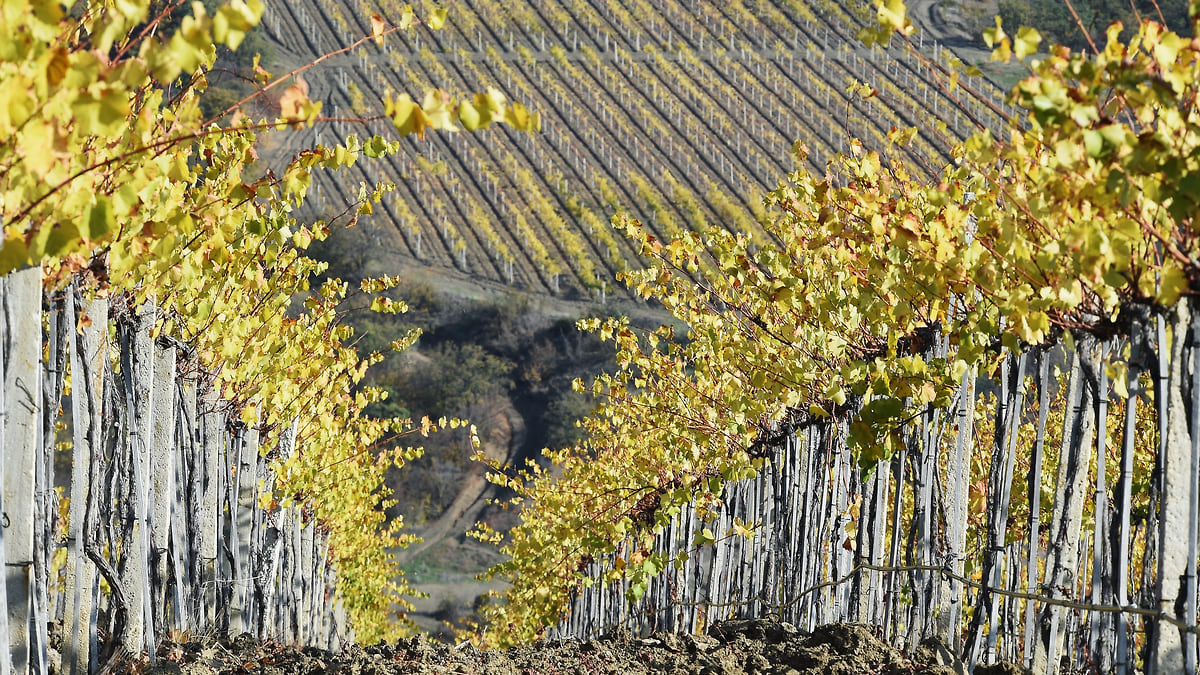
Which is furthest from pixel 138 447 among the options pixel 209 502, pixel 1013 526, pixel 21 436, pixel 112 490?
pixel 1013 526

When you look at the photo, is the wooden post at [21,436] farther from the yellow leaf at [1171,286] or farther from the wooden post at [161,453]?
the yellow leaf at [1171,286]

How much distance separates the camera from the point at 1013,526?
26.8 feet

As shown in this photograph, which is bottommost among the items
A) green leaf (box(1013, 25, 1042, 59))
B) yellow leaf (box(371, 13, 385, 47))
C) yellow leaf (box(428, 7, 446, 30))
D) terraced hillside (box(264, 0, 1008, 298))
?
green leaf (box(1013, 25, 1042, 59))

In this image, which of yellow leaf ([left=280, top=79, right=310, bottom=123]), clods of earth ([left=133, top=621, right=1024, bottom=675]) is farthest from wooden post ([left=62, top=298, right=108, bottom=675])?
yellow leaf ([left=280, top=79, right=310, bottom=123])

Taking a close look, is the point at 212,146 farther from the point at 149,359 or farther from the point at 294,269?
the point at 294,269

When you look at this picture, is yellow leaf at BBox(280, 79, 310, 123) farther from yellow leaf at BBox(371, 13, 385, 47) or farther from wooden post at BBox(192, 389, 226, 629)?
wooden post at BBox(192, 389, 226, 629)

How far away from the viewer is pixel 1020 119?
255 cm

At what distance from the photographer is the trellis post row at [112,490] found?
2691 mm

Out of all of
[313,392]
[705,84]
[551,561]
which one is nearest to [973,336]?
[313,392]

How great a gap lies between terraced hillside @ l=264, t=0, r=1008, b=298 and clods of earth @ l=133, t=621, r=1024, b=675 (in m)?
34.0

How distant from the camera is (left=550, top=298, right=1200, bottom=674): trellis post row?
Result: 247cm

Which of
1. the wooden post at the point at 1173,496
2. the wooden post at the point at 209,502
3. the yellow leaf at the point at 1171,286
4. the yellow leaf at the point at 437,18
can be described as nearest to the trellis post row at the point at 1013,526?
the wooden post at the point at 1173,496

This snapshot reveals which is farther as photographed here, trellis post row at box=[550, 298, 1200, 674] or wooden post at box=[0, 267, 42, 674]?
wooden post at box=[0, 267, 42, 674]

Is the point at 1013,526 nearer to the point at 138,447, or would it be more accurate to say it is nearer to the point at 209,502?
the point at 209,502
